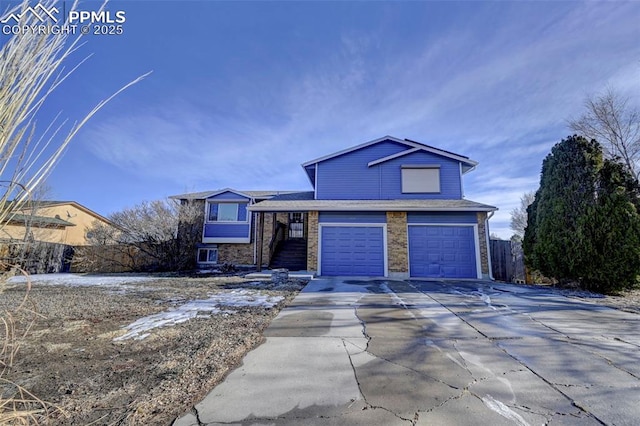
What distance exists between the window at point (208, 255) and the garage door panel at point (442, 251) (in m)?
11.0

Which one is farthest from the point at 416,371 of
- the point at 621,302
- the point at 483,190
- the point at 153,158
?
the point at 483,190

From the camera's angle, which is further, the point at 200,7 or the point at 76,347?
the point at 200,7

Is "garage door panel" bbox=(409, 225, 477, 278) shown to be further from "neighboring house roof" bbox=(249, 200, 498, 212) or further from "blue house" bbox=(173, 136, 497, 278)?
"neighboring house roof" bbox=(249, 200, 498, 212)

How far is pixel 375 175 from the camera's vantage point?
516 inches

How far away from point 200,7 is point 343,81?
5.15 m

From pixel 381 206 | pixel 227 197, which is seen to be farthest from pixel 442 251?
pixel 227 197

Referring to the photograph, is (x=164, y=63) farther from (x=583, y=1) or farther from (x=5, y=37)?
(x=583, y=1)

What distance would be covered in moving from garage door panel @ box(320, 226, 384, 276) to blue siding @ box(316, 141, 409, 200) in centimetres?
A: 217

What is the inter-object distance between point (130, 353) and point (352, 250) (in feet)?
29.0

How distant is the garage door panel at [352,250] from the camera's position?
438 inches

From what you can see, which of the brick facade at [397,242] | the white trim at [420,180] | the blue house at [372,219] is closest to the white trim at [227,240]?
the blue house at [372,219]

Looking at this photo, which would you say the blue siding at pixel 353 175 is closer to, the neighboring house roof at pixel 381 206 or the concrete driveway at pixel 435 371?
the neighboring house roof at pixel 381 206

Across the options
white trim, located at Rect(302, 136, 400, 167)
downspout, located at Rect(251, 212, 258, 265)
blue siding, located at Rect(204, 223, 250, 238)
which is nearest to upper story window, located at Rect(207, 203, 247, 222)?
blue siding, located at Rect(204, 223, 250, 238)

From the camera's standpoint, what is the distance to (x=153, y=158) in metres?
14.7
